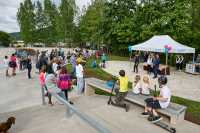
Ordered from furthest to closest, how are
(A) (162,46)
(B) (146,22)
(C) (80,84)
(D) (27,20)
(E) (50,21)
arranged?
(E) (50,21) → (D) (27,20) → (B) (146,22) → (A) (162,46) → (C) (80,84)

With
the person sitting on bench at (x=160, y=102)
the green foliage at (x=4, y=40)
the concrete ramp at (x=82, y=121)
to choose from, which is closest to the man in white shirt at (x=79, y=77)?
the concrete ramp at (x=82, y=121)

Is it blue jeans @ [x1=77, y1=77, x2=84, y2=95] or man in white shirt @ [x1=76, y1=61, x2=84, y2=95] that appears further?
blue jeans @ [x1=77, y1=77, x2=84, y2=95]

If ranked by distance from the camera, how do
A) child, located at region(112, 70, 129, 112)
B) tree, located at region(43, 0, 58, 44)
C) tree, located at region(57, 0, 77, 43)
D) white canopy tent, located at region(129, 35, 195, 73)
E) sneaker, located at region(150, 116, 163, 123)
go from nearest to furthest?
sneaker, located at region(150, 116, 163, 123), child, located at region(112, 70, 129, 112), white canopy tent, located at region(129, 35, 195, 73), tree, located at region(57, 0, 77, 43), tree, located at region(43, 0, 58, 44)

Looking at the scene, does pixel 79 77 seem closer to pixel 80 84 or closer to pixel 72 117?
pixel 80 84

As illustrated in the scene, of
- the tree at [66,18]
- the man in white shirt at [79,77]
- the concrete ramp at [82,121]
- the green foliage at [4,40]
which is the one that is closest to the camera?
the concrete ramp at [82,121]

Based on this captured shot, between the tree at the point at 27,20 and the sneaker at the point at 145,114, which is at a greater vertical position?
the tree at the point at 27,20

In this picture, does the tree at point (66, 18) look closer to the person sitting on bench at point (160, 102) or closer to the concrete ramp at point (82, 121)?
the concrete ramp at point (82, 121)

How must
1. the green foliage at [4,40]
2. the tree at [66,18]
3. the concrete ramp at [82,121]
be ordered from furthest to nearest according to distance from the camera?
1. the green foliage at [4,40]
2. the tree at [66,18]
3. the concrete ramp at [82,121]

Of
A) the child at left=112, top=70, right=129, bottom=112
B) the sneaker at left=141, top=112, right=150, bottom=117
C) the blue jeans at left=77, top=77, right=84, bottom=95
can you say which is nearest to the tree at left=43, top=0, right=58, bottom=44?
the blue jeans at left=77, top=77, right=84, bottom=95

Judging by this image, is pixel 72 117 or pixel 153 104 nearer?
pixel 153 104

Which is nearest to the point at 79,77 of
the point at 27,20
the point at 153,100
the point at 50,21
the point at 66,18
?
the point at 153,100

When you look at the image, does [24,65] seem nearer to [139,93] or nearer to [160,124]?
[139,93]

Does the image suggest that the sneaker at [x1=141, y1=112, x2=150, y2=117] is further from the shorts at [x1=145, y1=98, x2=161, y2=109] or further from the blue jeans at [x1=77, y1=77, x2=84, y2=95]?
the blue jeans at [x1=77, y1=77, x2=84, y2=95]

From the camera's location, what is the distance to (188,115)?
7.91 metres
